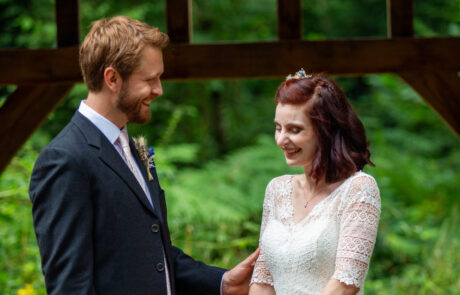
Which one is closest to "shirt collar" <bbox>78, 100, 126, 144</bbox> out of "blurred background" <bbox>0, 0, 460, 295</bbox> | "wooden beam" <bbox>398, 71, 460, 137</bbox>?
"wooden beam" <bbox>398, 71, 460, 137</bbox>

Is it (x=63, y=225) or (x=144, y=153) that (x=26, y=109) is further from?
(x=63, y=225)

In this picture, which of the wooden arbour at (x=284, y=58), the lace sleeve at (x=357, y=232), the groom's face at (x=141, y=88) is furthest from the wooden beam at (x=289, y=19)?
the lace sleeve at (x=357, y=232)

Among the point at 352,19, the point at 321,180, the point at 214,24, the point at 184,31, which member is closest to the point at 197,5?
the point at 214,24

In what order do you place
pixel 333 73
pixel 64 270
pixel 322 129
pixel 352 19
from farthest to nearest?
pixel 352 19
pixel 333 73
pixel 322 129
pixel 64 270

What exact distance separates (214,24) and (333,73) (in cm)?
516

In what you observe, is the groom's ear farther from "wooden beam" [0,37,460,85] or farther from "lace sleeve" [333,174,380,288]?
"wooden beam" [0,37,460,85]

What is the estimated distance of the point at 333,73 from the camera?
3160 mm

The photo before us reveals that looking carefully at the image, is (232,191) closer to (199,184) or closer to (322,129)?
(199,184)

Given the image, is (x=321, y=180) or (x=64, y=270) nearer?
(x=64, y=270)

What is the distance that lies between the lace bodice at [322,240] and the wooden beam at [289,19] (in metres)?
1.11

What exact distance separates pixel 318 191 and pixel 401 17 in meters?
1.40

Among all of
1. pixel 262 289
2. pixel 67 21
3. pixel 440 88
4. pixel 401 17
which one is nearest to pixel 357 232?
pixel 262 289

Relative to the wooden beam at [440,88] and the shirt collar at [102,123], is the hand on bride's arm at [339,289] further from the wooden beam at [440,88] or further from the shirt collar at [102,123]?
the wooden beam at [440,88]

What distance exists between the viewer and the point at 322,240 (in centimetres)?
211
